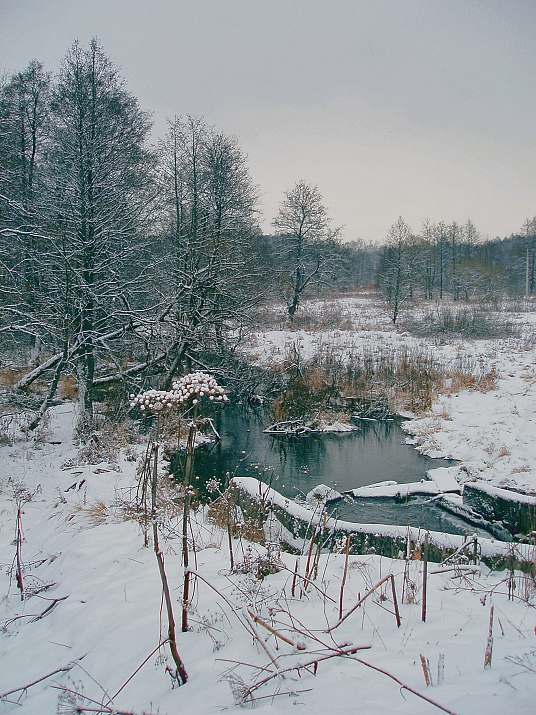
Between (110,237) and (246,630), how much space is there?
907 cm

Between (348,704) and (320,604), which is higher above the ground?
(348,704)

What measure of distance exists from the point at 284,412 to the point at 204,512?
679 cm

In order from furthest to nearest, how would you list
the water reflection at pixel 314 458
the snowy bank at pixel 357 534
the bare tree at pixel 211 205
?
Result: the bare tree at pixel 211 205, the water reflection at pixel 314 458, the snowy bank at pixel 357 534

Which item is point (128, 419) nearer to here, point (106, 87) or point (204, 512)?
point (204, 512)

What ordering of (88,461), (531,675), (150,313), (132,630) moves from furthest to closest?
1. (150,313)
2. (88,461)
3. (132,630)
4. (531,675)

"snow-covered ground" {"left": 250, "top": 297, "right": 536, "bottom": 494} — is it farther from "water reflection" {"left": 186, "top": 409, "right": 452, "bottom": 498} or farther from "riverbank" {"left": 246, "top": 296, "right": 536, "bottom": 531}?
"water reflection" {"left": 186, "top": 409, "right": 452, "bottom": 498}

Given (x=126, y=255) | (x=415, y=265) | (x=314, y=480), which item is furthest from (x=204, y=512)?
(x=415, y=265)

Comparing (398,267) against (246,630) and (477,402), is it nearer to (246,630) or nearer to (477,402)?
(477,402)

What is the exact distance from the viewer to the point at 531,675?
1833 millimetres

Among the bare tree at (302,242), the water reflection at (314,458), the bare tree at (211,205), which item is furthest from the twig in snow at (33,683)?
the bare tree at (302,242)

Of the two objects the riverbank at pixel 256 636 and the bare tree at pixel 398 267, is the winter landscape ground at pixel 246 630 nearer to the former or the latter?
the riverbank at pixel 256 636

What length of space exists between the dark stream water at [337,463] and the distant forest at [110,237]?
2.58 metres

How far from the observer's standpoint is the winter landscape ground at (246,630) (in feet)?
6.47

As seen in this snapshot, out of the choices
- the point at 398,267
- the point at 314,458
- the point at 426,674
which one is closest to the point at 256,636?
the point at 426,674
